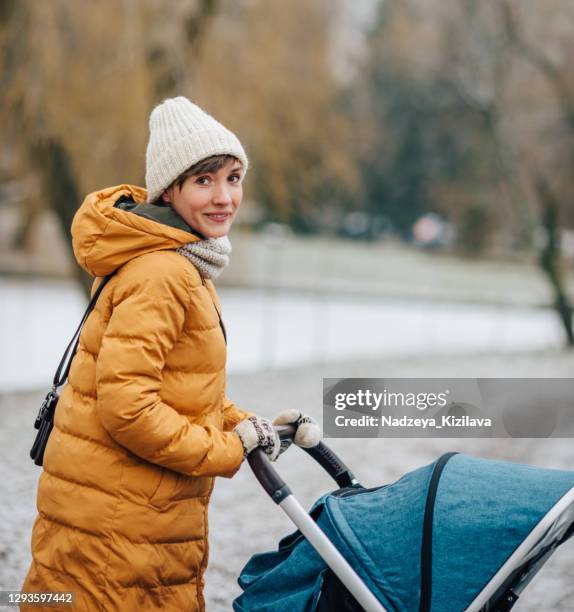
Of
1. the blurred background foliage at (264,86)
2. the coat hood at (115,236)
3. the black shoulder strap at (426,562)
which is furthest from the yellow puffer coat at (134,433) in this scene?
the blurred background foliage at (264,86)

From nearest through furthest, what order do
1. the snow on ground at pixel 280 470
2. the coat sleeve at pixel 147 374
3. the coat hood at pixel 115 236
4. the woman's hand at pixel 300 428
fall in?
the coat sleeve at pixel 147 374
the coat hood at pixel 115 236
the woman's hand at pixel 300 428
the snow on ground at pixel 280 470

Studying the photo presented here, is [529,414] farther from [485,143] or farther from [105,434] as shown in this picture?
[485,143]

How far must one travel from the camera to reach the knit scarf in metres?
2.37

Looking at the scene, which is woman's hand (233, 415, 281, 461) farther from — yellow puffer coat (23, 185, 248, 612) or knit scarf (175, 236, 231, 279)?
knit scarf (175, 236, 231, 279)

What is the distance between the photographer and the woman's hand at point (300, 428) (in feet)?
8.56

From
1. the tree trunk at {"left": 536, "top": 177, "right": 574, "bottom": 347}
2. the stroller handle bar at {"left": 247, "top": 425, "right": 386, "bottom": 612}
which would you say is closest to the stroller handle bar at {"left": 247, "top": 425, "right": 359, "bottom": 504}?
the stroller handle bar at {"left": 247, "top": 425, "right": 386, "bottom": 612}

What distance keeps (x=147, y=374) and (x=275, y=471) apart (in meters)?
0.43

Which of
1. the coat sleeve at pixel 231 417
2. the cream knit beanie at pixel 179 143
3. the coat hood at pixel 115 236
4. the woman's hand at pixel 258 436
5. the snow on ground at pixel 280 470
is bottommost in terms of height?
the snow on ground at pixel 280 470

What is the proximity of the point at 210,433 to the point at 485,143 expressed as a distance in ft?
111

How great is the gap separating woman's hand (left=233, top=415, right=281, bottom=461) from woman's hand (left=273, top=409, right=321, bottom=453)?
165mm

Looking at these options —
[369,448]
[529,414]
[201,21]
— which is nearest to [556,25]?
[201,21]

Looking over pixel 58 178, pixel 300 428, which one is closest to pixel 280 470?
pixel 300 428

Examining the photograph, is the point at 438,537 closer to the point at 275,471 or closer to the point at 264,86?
the point at 275,471

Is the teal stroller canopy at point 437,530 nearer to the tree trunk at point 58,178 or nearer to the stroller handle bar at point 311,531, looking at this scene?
the stroller handle bar at point 311,531
